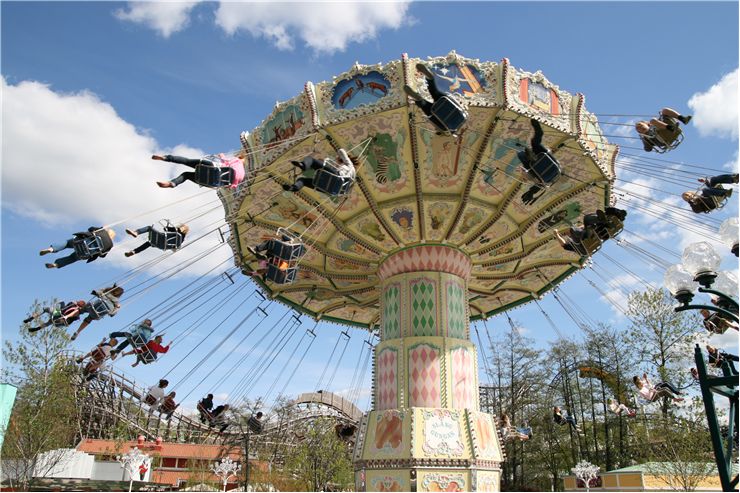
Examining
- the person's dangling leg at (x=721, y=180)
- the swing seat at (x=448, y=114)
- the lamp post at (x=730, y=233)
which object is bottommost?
the lamp post at (x=730, y=233)

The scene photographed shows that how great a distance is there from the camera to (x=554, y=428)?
31594mm

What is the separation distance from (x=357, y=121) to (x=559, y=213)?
5.61 m

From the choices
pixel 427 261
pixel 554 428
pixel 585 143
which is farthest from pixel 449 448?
pixel 554 428

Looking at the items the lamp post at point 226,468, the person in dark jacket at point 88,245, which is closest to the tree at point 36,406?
the lamp post at point 226,468

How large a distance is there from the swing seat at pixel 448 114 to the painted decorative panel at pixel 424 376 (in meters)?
5.35

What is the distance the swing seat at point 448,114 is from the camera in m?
9.29

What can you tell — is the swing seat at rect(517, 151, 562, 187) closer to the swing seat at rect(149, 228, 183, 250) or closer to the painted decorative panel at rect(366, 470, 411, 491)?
the painted decorative panel at rect(366, 470, 411, 491)

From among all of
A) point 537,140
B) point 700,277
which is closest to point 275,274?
point 537,140

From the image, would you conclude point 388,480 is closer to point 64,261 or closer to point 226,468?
point 64,261

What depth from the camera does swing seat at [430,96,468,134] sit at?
929 centimetres

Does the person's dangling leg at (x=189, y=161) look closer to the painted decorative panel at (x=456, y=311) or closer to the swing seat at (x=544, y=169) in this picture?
the swing seat at (x=544, y=169)

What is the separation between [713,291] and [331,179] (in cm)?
588

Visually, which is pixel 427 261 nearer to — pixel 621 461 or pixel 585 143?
pixel 585 143

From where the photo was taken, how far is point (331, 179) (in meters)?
9.55
